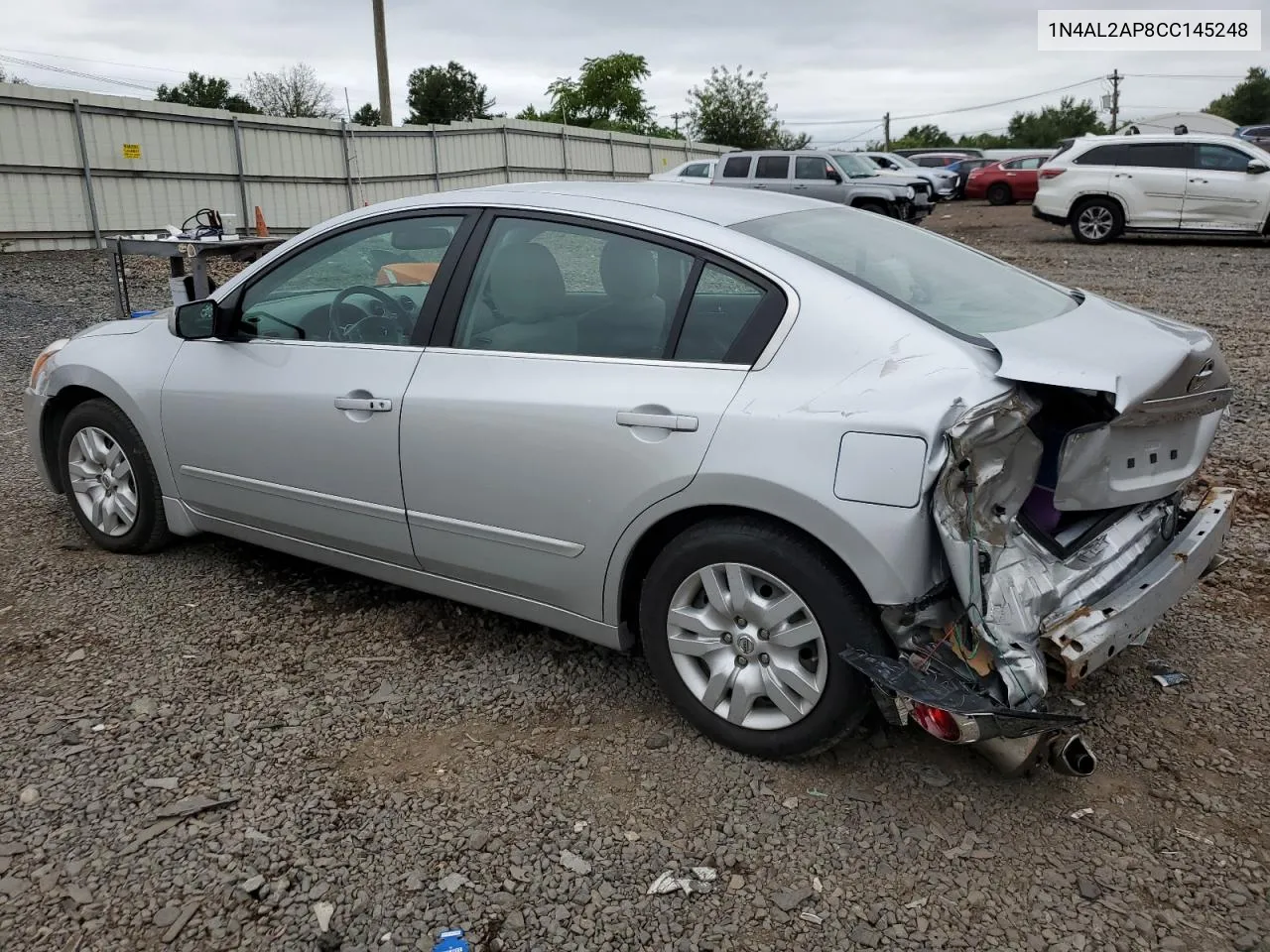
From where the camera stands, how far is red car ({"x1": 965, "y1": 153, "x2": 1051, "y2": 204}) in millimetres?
28078

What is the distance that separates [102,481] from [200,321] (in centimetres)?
106

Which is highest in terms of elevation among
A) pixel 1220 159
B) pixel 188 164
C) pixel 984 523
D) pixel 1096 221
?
pixel 188 164

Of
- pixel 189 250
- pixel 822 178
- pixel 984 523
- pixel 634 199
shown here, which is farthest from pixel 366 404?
pixel 822 178

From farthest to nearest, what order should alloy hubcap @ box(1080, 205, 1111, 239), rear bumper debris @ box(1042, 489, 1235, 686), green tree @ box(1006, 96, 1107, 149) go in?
1. green tree @ box(1006, 96, 1107, 149)
2. alloy hubcap @ box(1080, 205, 1111, 239)
3. rear bumper debris @ box(1042, 489, 1235, 686)

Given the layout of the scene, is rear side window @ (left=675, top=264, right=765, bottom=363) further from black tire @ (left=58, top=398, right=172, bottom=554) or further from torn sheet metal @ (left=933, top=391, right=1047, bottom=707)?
black tire @ (left=58, top=398, right=172, bottom=554)

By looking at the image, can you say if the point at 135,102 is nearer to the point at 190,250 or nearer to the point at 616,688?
the point at 190,250

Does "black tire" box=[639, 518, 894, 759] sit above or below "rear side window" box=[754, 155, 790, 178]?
below

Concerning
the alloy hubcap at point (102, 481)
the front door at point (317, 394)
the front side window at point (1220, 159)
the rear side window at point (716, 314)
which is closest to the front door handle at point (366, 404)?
the front door at point (317, 394)

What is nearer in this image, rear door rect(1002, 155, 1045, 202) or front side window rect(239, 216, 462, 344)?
front side window rect(239, 216, 462, 344)

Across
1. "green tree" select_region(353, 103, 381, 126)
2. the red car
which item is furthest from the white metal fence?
"green tree" select_region(353, 103, 381, 126)

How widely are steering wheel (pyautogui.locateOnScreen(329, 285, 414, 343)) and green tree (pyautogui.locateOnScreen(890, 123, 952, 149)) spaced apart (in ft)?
245

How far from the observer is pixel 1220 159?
51.7ft

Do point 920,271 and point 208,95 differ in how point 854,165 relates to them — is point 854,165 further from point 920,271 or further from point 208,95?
point 208,95

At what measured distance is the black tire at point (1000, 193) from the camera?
28375mm
